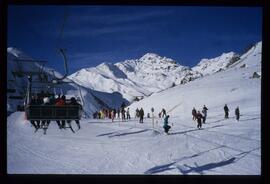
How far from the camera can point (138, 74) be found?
518 inches

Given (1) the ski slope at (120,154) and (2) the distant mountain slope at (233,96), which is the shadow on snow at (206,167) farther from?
(2) the distant mountain slope at (233,96)

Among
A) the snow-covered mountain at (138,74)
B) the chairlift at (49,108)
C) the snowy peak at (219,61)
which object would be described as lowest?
the chairlift at (49,108)

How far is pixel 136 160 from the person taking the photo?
8383 mm

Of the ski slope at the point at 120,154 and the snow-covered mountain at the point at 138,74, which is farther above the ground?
the snow-covered mountain at the point at 138,74

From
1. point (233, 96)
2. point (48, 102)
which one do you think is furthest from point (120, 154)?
point (233, 96)

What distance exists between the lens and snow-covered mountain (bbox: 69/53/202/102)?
9242 millimetres

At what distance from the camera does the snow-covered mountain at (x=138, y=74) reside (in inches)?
364

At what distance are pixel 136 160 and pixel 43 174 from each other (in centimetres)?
164

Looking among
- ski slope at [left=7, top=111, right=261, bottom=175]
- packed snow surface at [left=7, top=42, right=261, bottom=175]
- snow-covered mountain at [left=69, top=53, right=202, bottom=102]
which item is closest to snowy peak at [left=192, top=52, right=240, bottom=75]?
snow-covered mountain at [left=69, top=53, right=202, bottom=102]

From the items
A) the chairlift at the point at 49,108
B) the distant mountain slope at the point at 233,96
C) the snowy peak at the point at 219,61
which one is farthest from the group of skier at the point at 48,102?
the distant mountain slope at the point at 233,96

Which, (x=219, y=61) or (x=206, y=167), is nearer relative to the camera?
(x=206, y=167)

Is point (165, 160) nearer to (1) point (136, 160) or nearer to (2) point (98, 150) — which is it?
(1) point (136, 160)

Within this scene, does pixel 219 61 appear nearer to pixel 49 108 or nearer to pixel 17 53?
pixel 49 108
